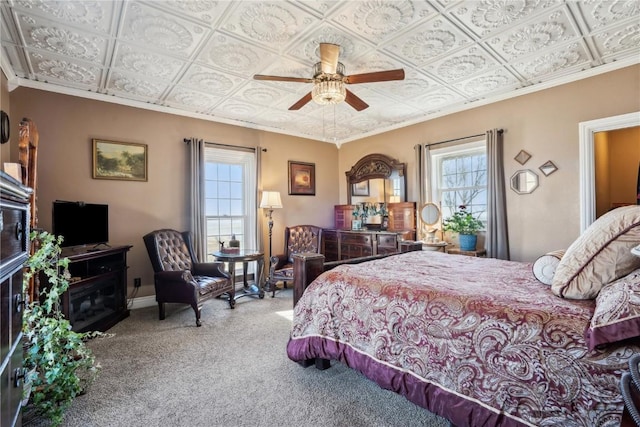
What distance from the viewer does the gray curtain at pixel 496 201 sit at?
3822 mm

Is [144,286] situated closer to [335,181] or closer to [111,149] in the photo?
[111,149]

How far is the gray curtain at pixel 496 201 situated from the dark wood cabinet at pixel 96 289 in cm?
453

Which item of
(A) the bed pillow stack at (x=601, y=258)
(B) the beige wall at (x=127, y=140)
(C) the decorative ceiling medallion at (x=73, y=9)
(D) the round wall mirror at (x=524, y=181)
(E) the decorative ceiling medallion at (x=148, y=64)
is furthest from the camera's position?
(D) the round wall mirror at (x=524, y=181)

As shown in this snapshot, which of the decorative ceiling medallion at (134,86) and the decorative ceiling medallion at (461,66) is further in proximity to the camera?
the decorative ceiling medallion at (134,86)

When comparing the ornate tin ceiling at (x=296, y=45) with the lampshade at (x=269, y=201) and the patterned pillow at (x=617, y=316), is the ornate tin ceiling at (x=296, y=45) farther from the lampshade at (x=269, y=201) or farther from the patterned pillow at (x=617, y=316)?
the patterned pillow at (x=617, y=316)

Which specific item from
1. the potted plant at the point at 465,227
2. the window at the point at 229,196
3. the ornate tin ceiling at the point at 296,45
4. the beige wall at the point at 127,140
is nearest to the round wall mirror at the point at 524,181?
the potted plant at the point at 465,227

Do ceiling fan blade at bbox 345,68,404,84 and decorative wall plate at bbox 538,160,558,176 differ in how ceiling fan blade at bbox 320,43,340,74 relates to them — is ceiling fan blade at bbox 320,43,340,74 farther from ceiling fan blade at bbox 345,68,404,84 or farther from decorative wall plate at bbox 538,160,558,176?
decorative wall plate at bbox 538,160,558,176

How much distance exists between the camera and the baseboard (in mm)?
3988

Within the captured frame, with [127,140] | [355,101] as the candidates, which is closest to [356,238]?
[355,101]

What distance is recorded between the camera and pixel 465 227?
417cm

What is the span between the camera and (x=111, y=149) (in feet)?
12.8

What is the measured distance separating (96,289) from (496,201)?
4780mm

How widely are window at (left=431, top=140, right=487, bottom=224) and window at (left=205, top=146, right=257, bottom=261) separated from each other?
2.97 meters

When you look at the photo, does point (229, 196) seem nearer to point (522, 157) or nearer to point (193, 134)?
point (193, 134)
